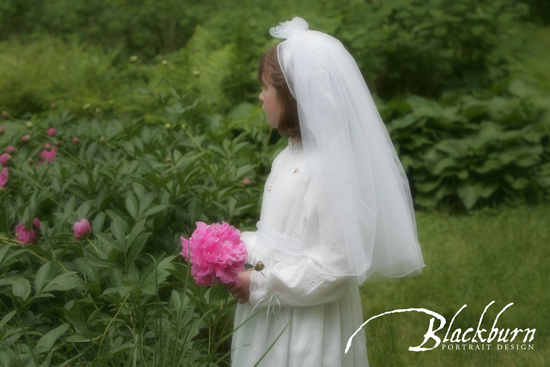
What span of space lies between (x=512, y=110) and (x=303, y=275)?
3704 millimetres

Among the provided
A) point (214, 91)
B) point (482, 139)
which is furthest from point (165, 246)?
point (482, 139)

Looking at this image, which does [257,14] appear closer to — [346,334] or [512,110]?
[512,110]

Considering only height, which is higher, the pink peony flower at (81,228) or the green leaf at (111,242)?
the green leaf at (111,242)

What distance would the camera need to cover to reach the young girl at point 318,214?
1.50 m

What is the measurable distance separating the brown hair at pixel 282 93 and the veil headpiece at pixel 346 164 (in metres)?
0.06

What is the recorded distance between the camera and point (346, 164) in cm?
150

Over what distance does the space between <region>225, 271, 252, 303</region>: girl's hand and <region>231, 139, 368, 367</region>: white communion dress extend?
0.02 meters

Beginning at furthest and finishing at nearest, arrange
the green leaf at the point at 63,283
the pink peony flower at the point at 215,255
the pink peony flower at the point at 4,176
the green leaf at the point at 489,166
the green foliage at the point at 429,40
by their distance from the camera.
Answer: the green foliage at the point at 429,40
the green leaf at the point at 489,166
the pink peony flower at the point at 4,176
the green leaf at the point at 63,283
the pink peony flower at the point at 215,255

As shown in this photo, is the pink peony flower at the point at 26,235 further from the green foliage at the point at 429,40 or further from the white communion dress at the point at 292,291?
the green foliage at the point at 429,40

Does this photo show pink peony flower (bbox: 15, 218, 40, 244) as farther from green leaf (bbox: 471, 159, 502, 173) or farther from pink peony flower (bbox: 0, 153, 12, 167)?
green leaf (bbox: 471, 159, 502, 173)

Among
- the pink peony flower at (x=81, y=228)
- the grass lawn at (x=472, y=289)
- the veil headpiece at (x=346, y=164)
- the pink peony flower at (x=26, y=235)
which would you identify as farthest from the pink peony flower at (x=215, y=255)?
the grass lawn at (x=472, y=289)

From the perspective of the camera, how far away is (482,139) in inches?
170

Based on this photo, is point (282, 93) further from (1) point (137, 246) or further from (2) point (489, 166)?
(2) point (489, 166)

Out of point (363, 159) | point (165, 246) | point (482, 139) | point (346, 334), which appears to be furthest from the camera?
point (482, 139)
